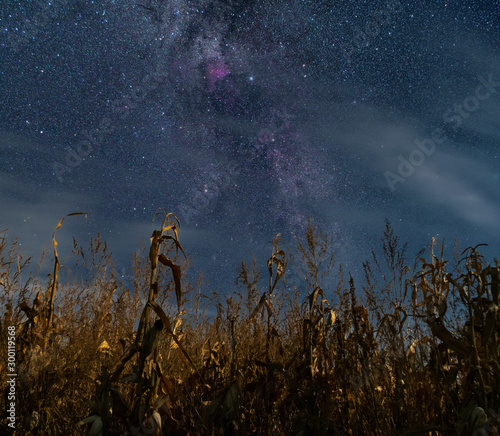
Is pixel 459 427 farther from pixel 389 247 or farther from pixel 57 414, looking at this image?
pixel 57 414

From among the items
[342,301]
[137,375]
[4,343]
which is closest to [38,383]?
[4,343]

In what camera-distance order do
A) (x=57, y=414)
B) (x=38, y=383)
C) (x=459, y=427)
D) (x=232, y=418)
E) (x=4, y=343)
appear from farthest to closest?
1. (x=4, y=343)
2. (x=38, y=383)
3. (x=57, y=414)
4. (x=232, y=418)
5. (x=459, y=427)

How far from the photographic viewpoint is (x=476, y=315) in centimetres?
224

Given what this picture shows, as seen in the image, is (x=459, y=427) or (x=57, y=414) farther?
(x=57, y=414)

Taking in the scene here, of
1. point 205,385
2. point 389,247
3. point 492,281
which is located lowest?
point 205,385

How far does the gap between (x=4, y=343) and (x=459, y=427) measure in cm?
375

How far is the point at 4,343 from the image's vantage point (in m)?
3.42

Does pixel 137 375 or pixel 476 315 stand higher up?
pixel 476 315

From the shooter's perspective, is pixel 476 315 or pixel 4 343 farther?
pixel 4 343

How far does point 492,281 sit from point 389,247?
81 centimetres

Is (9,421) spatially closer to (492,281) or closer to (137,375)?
(137,375)

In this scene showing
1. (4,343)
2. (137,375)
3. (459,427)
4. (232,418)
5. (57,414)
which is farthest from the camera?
(4,343)

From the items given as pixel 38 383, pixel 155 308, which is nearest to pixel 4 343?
pixel 38 383

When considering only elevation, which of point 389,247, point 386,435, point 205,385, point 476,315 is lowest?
point 386,435
